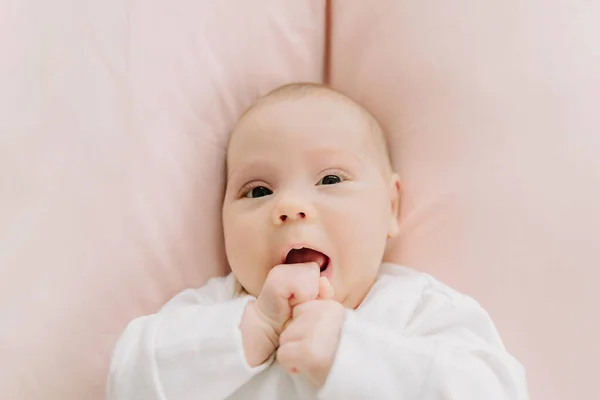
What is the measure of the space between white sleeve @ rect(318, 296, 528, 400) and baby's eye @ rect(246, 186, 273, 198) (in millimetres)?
269

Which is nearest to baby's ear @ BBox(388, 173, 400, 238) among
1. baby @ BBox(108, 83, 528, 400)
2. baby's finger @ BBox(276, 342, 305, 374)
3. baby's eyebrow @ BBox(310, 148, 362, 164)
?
baby @ BBox(108, 83, 528, 400)

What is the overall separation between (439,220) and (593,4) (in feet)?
1.51

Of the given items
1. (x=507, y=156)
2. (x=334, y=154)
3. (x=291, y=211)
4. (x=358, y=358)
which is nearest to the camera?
(x=358, y=358)

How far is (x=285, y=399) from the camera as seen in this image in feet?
3.15

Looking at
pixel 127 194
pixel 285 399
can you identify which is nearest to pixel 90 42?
pixel 127 194

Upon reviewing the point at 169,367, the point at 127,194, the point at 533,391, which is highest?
the point at 127,194

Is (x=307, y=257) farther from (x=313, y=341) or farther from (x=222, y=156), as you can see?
(x=222, y=156)

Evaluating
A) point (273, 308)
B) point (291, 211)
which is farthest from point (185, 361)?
point (291, 211)

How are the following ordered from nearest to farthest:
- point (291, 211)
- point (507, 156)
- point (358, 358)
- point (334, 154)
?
point (358, 358)
point (291, 211)
point (334, 154)
point (507, 156)

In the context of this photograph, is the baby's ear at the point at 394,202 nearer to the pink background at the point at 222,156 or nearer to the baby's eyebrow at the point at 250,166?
the pink background at the point at 222,156

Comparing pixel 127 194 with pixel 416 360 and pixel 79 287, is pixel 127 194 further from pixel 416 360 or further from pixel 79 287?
pixel 416 360

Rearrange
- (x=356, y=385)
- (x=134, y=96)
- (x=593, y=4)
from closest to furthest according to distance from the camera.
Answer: (x=356, y=385)
(x=134, y=96)
(x=593, y=4)

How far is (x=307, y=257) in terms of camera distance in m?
1.04

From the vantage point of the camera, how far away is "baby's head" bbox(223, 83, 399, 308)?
3.37ft
